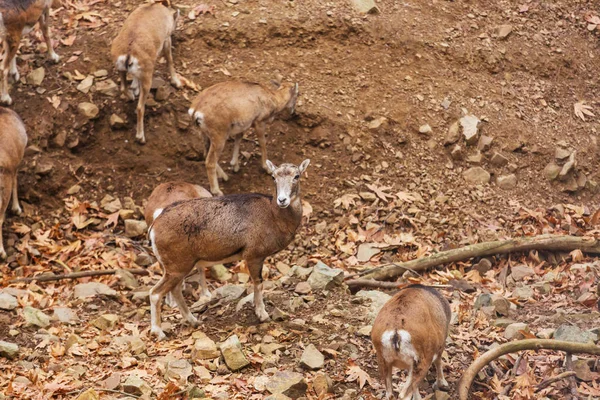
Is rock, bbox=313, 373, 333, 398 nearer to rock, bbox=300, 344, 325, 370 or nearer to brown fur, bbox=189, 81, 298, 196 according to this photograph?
rock, bbox=300, 344, 325, 370

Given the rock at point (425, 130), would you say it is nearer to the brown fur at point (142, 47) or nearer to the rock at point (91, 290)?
the brown fur at point (142, 47)

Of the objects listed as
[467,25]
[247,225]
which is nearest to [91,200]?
[247,225]

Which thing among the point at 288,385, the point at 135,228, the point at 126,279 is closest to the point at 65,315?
the point at 126,279

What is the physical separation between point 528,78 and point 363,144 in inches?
145

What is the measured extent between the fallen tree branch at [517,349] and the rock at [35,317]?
4.89 meters

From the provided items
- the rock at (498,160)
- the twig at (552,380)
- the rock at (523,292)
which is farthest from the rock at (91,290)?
the rock at (498,160)

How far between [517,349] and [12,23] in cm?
918

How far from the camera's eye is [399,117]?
14.3 meters

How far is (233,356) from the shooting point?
9.12 meters

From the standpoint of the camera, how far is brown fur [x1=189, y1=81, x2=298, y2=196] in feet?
41.3

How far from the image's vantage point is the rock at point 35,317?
10141 millimetres

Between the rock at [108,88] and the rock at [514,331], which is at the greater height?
the rock at [108,88]

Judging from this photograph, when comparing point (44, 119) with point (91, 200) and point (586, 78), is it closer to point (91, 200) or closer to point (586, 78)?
point (91, 200)

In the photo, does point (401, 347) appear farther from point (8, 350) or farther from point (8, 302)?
point (8, 302)
